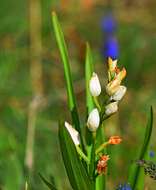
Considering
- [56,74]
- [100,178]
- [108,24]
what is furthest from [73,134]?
[108,24]

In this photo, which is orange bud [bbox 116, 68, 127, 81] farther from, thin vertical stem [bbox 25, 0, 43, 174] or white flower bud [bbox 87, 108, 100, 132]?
thin vertical stem [bbox 25, 0, 43, 174]

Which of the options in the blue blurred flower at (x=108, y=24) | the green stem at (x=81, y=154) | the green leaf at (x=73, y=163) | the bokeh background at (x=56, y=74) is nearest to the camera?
the green leaf at (x=73, y=163)

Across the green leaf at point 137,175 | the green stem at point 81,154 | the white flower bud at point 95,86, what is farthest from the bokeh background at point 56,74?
the white flower bud at point 95,86


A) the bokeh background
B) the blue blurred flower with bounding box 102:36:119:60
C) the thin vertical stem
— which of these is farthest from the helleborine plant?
the blue blurred flower with bounding box 102:36:119:60

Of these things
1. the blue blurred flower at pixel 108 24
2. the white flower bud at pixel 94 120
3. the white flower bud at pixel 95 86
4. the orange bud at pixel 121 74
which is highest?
the orange bud at pixel 121 74

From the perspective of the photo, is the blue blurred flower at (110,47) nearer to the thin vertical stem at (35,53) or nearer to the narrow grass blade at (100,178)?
the thin vertical stem at (35,53)

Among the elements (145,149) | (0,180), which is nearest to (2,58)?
(0,180)

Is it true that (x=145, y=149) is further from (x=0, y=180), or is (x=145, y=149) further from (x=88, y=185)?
(x=0, y=180)
